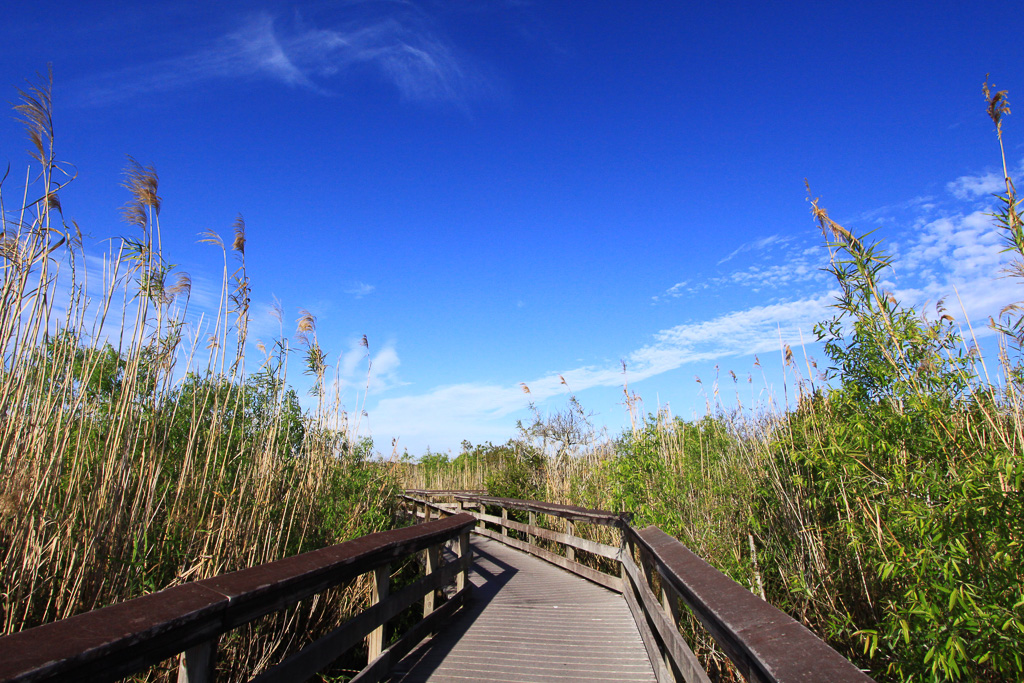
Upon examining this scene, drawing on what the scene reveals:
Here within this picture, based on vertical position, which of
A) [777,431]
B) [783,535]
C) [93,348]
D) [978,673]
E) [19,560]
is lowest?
[978,673]

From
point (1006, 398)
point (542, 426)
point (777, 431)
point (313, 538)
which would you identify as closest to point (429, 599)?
point (313, 538)

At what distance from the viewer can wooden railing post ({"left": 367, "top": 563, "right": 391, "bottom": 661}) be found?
11.3ft

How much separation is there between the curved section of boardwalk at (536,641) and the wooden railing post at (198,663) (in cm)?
171

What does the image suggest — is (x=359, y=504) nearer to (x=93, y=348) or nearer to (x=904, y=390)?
(x=93, y=348)

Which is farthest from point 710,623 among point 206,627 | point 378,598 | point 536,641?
point 536,641

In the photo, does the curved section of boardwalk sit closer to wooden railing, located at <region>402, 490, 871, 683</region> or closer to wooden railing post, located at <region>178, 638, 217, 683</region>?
wooden railing, located at <region>402, 490, 871, 683</region>

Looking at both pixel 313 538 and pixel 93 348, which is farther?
pixel 313 538

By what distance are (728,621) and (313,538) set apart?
12.9 ft

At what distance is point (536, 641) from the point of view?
173 inches

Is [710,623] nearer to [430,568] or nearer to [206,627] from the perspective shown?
[206,627]

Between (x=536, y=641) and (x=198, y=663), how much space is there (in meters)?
2.89

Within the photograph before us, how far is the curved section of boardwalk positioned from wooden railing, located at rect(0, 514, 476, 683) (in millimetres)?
400

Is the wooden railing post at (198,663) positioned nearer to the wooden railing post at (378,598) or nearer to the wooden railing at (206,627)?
the wooden railing at (206,627)

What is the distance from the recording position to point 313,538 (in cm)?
482
